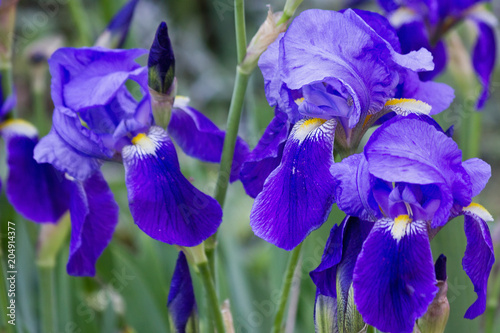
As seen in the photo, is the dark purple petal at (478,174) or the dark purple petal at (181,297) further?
the dark purple petal at (181,297)

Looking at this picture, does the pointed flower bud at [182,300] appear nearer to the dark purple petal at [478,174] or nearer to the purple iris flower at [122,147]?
the purple iris flower at [122,147]

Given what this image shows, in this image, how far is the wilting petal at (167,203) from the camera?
1.95 ft

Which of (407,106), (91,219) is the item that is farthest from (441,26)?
(91,219)

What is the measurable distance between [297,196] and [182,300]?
24 centimetres

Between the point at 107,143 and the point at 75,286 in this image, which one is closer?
the point at 107,143

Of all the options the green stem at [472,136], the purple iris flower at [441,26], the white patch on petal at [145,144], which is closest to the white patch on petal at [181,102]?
the white patch on petal at [145,144]

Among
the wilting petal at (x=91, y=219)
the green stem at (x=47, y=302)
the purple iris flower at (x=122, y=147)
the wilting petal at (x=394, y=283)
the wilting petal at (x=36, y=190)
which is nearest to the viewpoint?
the wilting petal at (x=394, y=283)

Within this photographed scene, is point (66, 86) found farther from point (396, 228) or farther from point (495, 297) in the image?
point (495, 297)

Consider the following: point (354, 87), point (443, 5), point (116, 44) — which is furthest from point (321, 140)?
point (443, 5)

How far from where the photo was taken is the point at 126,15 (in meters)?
0.98

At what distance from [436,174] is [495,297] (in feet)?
1.99

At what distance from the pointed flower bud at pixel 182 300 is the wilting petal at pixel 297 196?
0.17 meters

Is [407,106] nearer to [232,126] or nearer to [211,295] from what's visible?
[232,126]

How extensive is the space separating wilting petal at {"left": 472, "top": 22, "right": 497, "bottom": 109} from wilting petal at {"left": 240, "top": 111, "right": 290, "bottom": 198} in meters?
0.68
